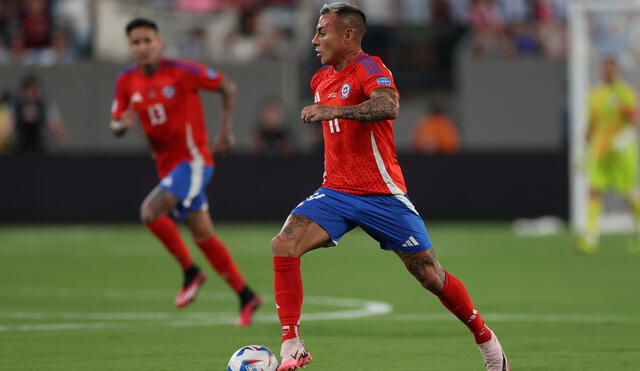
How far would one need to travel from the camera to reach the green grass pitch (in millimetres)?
7590

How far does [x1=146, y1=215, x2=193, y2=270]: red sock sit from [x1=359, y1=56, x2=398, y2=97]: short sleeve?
11.1 feet

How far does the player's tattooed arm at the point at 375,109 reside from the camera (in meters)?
6.41

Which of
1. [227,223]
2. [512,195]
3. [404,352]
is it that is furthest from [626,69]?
[404,352]

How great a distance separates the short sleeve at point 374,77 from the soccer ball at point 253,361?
4.90ft

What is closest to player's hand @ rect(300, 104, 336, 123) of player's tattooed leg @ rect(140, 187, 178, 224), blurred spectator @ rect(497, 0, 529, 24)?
player's tattooed leg @ rect(140, 187, 178, 224)

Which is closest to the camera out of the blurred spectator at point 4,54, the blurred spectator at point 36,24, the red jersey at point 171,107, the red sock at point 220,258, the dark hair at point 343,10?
the dark hair at point 343,10

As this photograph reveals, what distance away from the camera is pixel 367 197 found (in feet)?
22.3

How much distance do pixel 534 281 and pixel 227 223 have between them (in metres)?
8.99

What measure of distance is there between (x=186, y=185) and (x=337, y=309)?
170 centimetres

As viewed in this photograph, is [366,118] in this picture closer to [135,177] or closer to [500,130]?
[135,177]

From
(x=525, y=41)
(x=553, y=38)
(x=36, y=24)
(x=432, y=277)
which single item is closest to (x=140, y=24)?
(x=432, y=277)

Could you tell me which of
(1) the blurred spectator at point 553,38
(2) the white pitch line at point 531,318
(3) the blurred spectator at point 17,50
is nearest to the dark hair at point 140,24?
(2) the white pitch line at point 531,318

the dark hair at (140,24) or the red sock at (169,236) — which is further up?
the dark hair at (140,24)

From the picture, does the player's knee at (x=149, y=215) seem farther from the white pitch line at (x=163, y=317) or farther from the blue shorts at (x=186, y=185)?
the white pitch line at (x=163, y=317)
